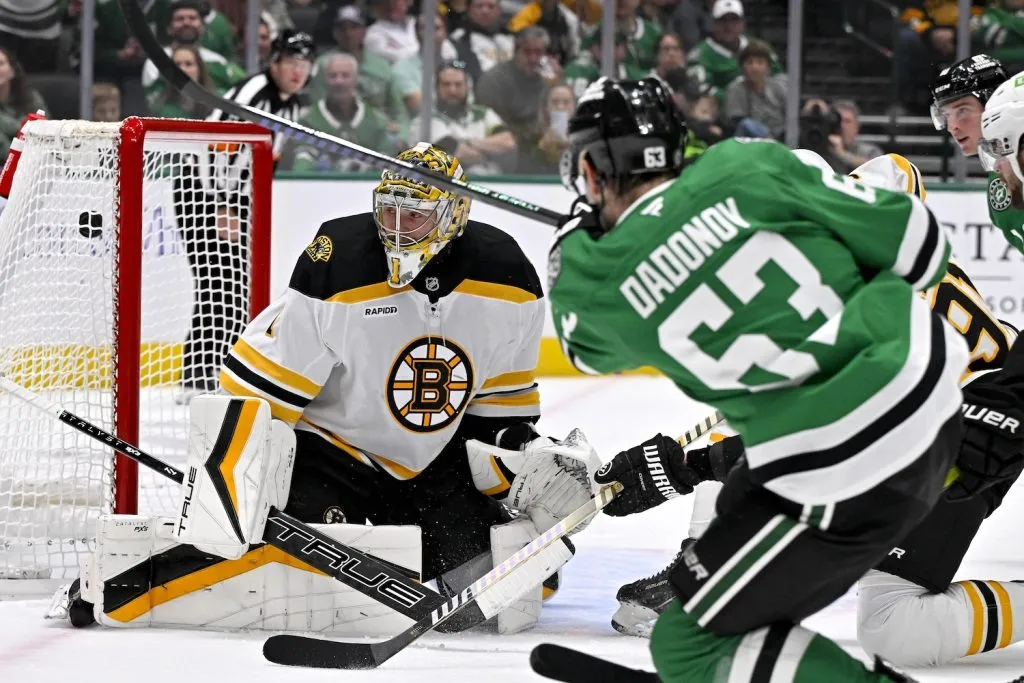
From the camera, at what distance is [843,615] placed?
2.90m

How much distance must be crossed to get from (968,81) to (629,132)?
4.92 ft

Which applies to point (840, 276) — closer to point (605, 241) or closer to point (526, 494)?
point (605, 241)

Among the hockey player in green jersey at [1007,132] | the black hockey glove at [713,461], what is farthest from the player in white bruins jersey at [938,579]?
the hockey player in green jersey at [1007,132]

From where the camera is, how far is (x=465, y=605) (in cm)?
247

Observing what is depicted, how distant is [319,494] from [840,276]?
4.62 feet

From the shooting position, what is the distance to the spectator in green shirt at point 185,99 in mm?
6266

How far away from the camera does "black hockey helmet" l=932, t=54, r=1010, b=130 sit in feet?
10.2

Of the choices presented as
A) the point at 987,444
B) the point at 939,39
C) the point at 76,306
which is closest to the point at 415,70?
the point at 939,39

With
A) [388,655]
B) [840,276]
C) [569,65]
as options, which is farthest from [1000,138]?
[569,65]

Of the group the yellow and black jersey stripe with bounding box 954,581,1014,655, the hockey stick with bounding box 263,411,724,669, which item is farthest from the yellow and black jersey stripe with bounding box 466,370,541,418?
the yellow and black jersey stripe with bounding box 954,581,1014,655

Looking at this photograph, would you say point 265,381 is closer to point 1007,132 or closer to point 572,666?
point 572,666

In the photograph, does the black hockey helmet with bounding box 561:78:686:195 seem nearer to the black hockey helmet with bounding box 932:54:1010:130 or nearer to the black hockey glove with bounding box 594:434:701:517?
the black hockey glove with bounding box 594:434:701:517

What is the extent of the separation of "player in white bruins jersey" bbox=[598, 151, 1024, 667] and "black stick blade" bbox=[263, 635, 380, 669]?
0.52 meters

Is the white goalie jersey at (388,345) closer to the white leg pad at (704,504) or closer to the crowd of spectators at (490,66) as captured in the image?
the white leg pad at (704,504)
